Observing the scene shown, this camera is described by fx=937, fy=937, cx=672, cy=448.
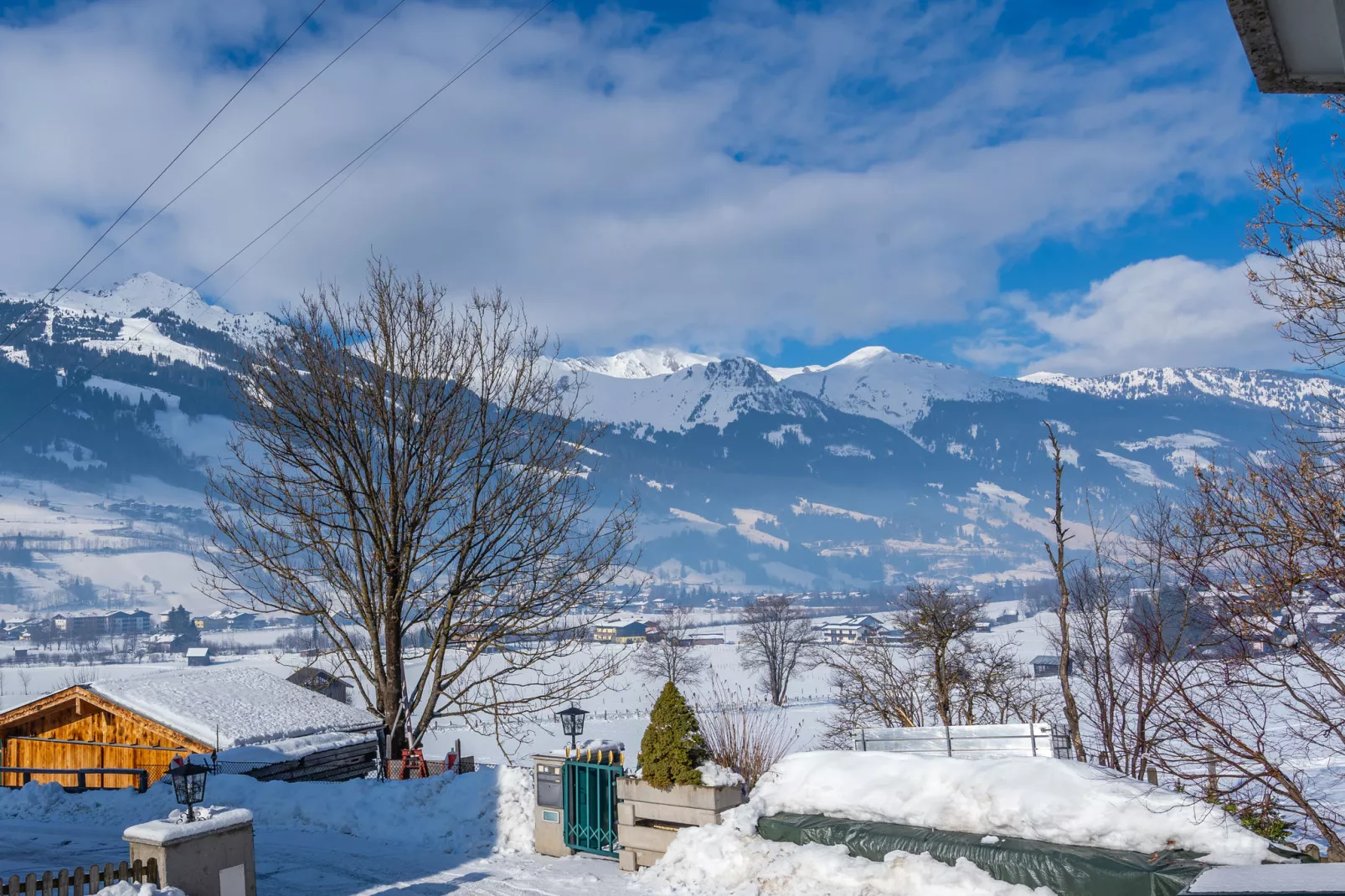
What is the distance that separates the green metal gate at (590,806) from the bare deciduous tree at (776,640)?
7131 cm

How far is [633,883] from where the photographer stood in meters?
11.8

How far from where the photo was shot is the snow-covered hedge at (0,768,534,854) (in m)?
14.3

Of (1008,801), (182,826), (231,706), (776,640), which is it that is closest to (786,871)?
(1008,801)

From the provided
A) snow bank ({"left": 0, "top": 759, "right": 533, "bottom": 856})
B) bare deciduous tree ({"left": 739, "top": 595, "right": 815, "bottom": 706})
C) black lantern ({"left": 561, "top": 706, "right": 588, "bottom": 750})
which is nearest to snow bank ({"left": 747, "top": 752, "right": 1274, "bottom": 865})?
black lantern ({"left": 561, "top": 706, "right": 588, "bottom": 750})

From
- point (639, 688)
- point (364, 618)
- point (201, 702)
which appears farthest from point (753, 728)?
point (639, 688)

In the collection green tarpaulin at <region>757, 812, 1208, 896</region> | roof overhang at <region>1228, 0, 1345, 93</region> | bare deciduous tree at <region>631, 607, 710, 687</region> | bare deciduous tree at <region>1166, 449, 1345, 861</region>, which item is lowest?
bare deciduous tree at <region>631, 607, 710, 687</region>

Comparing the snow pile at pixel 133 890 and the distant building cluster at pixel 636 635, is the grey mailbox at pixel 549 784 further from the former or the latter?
the distant building cluster at pixel 636 635

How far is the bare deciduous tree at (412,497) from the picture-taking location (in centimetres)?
1762

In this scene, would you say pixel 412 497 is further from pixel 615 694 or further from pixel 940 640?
pixel 615 694

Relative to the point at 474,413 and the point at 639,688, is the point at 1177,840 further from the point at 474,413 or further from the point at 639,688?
the point at 639,688

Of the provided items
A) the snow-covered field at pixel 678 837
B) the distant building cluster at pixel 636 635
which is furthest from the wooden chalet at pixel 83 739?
the distant building cluster at pixel 636 635

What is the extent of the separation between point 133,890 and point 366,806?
633 cm

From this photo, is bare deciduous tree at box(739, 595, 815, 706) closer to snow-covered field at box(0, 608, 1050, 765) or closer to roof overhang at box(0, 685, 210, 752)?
snow-covered field at box(0, 608, 1050, 765)

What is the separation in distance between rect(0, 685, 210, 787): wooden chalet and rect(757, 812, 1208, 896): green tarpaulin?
58.1 feet
